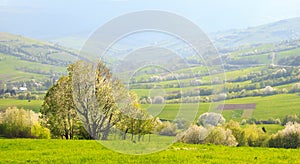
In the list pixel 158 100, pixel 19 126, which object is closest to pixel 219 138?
pixel 19 126

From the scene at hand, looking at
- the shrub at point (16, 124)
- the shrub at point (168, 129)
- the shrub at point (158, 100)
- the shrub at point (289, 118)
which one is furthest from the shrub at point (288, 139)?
the shrub at point (289, 118)

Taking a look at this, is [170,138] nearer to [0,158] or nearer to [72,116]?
[0,158]

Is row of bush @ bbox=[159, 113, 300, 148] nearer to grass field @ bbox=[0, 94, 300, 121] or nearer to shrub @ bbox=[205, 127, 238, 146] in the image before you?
shrub @ bbox=[205, 127, 238, 146]

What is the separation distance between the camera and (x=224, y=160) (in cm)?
2198

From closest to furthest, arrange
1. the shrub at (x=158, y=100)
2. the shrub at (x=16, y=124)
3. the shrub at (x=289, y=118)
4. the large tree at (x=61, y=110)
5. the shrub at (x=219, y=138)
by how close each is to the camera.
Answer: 1. the shrub at (x=158, y=100)
2. the large tree at (x=61, y=110)
3. the shrub at (x=219, y=138)
4. the shrub at (x=16, y=124)
5. the shrub at (x=289, y=118)

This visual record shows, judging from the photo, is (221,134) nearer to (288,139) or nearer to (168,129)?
(288,139)

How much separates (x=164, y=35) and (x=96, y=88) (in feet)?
35.3

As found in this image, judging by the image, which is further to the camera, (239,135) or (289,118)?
(289,118)

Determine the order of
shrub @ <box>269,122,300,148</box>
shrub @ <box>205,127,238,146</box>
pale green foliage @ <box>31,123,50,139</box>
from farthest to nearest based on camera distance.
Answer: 1. shrub @ <box>269,122,300,148</box>
2. shrub @ <box>205,127,238,146</box>
3. pale green foliage @ <box>31,123,50,139</box>

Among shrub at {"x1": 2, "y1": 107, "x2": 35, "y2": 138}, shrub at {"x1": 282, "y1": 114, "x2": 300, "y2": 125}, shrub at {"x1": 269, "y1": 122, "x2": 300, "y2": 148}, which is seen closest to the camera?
shrub at {"x1": 269, "y1": 122, "x2": 300, "y2": 148}

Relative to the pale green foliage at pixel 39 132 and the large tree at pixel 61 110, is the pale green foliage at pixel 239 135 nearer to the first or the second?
the pale green foliage at pixel 39 132

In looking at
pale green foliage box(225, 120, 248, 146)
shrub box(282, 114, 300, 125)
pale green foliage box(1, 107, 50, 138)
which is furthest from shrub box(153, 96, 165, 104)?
shrub box(282, 114, 300, 125)

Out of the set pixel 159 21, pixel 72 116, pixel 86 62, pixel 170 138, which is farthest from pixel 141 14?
pixel 72 116

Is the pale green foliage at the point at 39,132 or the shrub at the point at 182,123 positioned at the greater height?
the shrub at the point at 182,123
